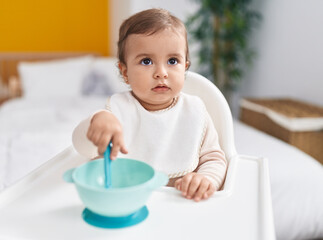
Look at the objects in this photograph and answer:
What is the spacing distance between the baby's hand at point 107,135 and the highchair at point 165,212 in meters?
0.11

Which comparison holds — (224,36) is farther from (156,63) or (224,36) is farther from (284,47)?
(156,63)

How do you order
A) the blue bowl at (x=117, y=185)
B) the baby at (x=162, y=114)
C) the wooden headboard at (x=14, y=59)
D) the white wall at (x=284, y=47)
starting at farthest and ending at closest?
the wooden headboard at (x=14, y=59)
the white wall at (x=284, y=47)
the baby at (x=162, y=114)
the blue bowl at (x=117, y=185)

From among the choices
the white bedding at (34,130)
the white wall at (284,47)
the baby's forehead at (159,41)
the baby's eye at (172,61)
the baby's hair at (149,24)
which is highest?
the baby's hair at (149,24)

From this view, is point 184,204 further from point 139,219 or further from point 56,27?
point 56,27

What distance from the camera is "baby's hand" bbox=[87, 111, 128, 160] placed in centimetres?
55

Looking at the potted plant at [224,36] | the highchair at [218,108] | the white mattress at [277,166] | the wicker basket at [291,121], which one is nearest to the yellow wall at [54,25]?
the potted plant at [224,36]

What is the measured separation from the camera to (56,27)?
3736 millimetres

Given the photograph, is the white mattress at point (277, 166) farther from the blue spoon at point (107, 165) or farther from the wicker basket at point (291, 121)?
the blue spoon at point (107, 165)

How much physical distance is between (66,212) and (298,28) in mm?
2448

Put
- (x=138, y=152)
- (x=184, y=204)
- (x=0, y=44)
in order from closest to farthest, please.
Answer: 1. (x=184, y=204)
2. (x=138, y=152)
3. (x=0, y=44)

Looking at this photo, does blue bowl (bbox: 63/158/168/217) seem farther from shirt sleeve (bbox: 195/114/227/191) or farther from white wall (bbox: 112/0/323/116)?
white wall (bbox: 112/0/323/116)

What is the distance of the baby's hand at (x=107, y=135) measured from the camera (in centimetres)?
55

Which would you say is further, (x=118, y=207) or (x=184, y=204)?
→ (x=184, y=204)

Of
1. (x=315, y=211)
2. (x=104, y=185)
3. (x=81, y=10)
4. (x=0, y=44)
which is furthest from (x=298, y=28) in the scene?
(x=0, y=44)
